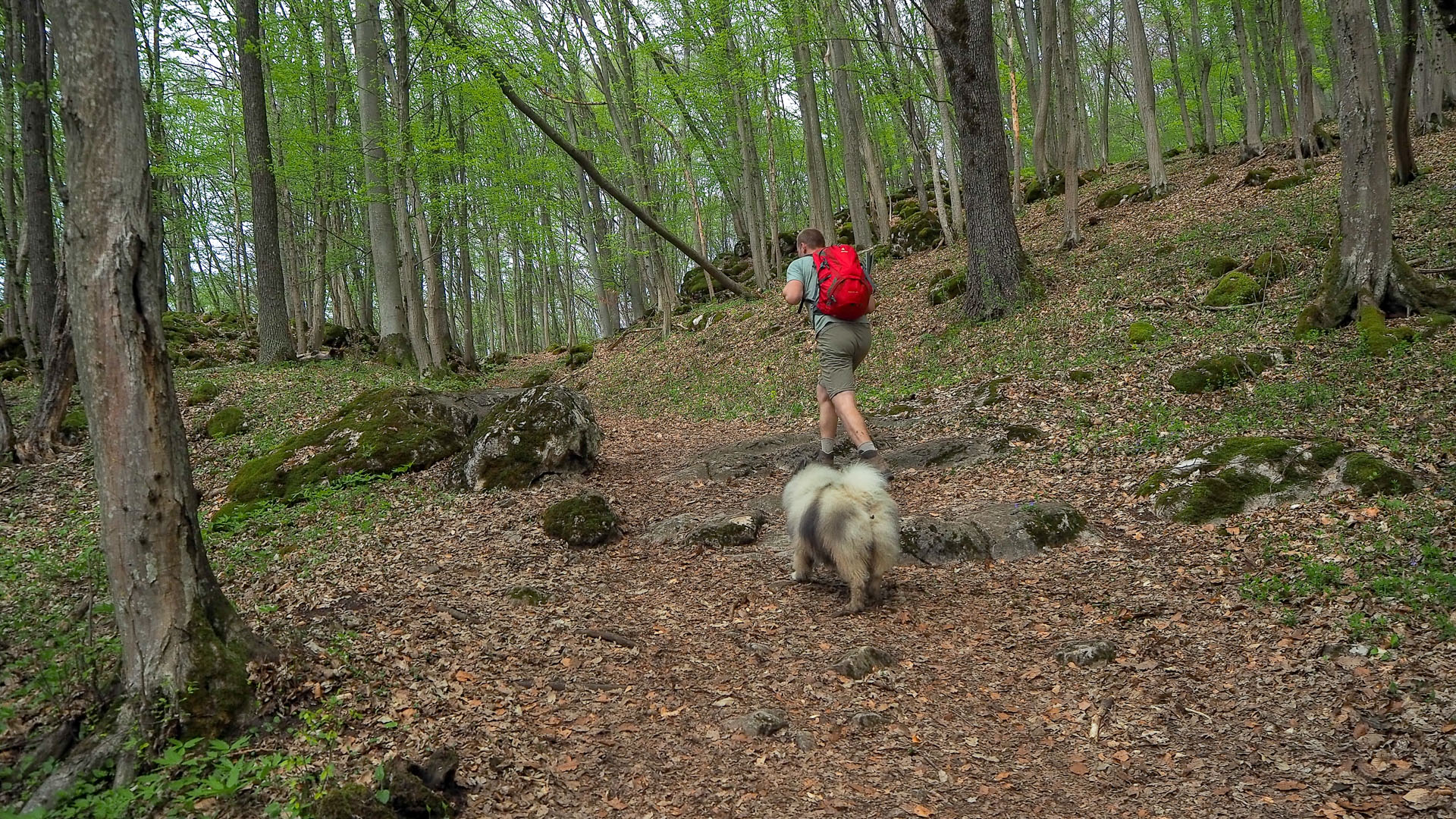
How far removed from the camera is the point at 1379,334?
6.88 m

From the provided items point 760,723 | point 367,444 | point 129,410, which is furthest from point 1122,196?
point 129,410

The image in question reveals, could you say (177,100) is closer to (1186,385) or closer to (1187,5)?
(1186,385)

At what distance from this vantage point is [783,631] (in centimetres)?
475

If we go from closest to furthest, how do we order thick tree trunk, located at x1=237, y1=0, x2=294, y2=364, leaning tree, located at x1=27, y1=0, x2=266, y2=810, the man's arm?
leaning tree, located at x1=27, y1=0, x2=266, y2=810, the man's arm, thick tree trunk, located at x1=237, y1=0, x2=294, y2=364

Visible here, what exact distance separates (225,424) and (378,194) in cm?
614

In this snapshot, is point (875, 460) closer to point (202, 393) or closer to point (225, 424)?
point (225, 424)

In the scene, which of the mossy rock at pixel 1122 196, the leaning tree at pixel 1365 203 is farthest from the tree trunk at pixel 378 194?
the mossy rock at pixel 1122 196

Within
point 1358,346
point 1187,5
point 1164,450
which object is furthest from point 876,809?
point 1187,5

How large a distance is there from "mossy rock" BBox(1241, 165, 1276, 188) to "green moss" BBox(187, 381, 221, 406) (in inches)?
756

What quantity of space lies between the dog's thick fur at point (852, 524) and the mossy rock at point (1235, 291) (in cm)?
700

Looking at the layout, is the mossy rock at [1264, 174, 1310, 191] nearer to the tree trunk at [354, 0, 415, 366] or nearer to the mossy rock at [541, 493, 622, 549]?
the mossy rock at [541, 493, 622, 549]

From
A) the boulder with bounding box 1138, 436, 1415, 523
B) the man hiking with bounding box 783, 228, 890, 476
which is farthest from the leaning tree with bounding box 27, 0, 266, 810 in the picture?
the boulder with bounding box 1138, 436, 1415, 523

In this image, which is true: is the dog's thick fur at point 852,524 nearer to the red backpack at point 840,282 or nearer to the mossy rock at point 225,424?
the red backpack at point 840,282

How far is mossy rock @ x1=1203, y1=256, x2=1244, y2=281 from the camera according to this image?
10.1m
